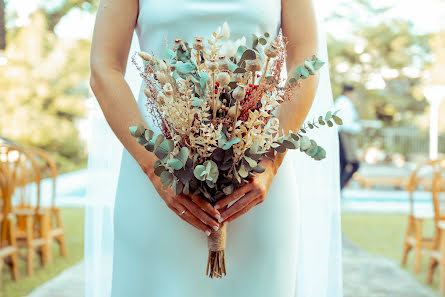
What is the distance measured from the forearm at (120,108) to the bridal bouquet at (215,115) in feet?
0.48

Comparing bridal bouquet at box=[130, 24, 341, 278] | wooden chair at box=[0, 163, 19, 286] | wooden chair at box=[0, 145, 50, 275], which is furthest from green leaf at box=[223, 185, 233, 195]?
wooden chair at box=[0, 145, 50, 275]

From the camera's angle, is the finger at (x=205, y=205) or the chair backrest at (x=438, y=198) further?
the chair backrest at (x=438, y=198)

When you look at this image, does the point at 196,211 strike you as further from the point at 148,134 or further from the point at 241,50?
the point at 241,50

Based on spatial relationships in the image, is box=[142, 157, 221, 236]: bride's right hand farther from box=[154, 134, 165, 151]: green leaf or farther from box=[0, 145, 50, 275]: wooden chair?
box=[0, 145, 50, 275]: wooden chair

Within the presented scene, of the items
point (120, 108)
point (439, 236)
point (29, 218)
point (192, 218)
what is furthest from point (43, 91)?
point (192, 218)

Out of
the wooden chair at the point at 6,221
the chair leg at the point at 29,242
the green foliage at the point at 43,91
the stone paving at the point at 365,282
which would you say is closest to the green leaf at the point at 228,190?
the wooden chair at the point at 6,221

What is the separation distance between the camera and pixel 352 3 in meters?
17.3

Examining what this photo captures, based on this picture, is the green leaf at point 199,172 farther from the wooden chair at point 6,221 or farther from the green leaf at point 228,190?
the wooden chair at point 6,221

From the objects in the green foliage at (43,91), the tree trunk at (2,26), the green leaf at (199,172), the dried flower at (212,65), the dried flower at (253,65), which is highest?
the green foliage at (43,91)

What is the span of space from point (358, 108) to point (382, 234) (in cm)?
1183

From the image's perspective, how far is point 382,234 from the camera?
6.59 metres

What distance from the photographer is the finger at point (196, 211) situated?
43.7 inches

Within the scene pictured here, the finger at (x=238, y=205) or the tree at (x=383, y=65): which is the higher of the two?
the tree at (x=383, y=65)

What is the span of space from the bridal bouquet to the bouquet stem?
0.08 metres
